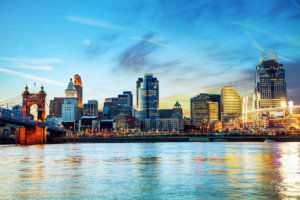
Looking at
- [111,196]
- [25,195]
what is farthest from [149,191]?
[25,195]

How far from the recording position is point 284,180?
2311 cm

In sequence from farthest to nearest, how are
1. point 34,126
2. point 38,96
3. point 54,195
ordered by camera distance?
point 38,96 < point 34,126 < point 54,195

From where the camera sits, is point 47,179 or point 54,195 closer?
point 54,195

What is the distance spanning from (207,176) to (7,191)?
14.2 m

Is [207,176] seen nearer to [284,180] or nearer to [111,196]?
[284,180]

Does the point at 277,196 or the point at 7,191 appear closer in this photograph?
the point at 277,196

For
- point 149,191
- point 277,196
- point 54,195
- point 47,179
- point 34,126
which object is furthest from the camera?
point 34,126

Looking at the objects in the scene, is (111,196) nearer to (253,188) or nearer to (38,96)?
(253,188)

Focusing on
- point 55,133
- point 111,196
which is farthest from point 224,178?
point 55,133

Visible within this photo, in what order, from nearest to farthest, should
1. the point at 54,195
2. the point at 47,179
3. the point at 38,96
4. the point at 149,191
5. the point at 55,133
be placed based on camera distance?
the point at 54,195, the point at 149,191, the point at 47,179, the point at 38,96, the point at 55,133

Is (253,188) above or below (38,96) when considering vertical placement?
below

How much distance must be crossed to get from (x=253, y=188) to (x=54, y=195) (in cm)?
1142

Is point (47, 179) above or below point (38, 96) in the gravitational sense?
below

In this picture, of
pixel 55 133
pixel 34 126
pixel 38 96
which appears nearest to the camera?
pixel 34 126
